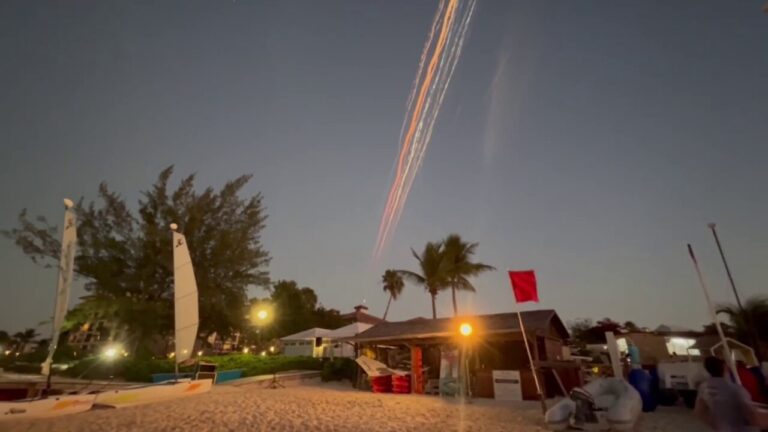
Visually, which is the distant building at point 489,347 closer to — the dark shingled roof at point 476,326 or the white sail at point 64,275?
the dark shingled roof at point 476,326

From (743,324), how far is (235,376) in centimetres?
3096

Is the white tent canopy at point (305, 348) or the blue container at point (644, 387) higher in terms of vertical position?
the white tent canopy at point (305, 348)

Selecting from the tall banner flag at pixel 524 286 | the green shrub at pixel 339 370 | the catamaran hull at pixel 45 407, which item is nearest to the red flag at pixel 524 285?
the tall banner flag at pixel 524 286

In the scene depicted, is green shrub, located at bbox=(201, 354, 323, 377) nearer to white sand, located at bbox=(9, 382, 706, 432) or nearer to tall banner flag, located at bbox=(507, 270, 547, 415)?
white sand, located at bbox=(9, 382, 706, 432)

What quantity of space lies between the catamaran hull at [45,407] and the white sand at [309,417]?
6.2 inches

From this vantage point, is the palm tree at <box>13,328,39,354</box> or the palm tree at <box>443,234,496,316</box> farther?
the palm tree at <box>13,328,39,354</box>

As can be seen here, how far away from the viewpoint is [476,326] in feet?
54.0

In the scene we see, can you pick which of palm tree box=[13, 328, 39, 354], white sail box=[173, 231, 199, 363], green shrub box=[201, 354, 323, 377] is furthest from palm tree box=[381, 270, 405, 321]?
palm tree box=[13, 328, 39, 354]

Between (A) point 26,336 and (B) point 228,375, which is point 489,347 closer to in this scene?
(B) point 228,375

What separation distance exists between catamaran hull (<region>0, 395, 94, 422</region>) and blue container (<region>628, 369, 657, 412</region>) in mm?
15457

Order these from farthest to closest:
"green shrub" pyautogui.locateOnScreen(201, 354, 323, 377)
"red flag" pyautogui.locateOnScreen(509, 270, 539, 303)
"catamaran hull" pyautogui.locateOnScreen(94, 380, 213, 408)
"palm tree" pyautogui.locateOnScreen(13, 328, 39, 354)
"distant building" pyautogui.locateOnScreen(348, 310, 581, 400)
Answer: "palm tree" pyautogui.locateOnScreen(13, 328, 39, 354) < "green shrub" pyautogui.locateOnScreen(201, 354, 323, 377) < "distant building" pyautogui.locateOnScreen(348, 310, 581, 400) < "red flag" pyautogui.locateOnScreen(509, 270, 539, 303) < "catamaran hull" pyautogui.locateOnScreen(94, 380, 213, 408)

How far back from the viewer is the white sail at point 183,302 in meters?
13.1

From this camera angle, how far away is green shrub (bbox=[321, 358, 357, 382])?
69.8 feet

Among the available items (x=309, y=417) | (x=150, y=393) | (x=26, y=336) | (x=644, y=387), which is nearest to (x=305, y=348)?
(x=150, y=393)
